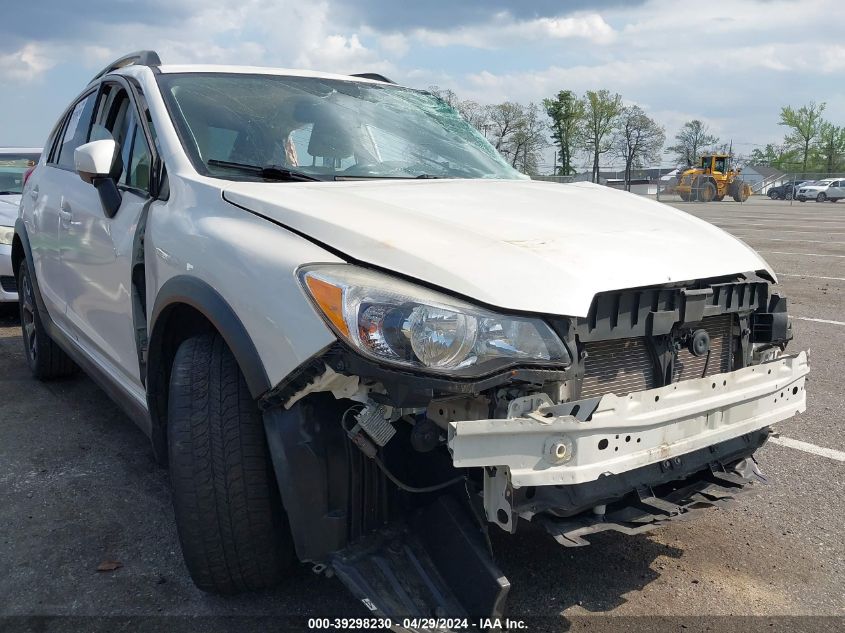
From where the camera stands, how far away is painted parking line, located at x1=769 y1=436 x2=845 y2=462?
390cm

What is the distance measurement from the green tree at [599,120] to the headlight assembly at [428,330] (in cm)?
6413

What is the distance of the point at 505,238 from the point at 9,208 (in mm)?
7132

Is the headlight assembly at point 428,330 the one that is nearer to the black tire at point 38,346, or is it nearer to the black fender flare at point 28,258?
the black fender flare at point 28,258

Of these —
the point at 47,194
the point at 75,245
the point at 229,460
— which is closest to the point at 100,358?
the point at 75,245

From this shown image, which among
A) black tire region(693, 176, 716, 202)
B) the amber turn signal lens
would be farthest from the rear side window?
black tire region(693, 176, 716, 202)

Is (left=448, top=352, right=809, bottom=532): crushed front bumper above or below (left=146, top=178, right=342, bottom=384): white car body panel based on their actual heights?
below

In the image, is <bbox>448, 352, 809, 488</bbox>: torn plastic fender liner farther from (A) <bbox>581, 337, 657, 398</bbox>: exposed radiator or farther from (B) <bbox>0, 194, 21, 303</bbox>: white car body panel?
(B) <bbox>0, 194, 21, 303</bbox>: white car body panel

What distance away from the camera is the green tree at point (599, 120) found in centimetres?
6369

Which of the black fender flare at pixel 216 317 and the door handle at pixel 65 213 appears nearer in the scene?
the black fender flare at pixel 216 317

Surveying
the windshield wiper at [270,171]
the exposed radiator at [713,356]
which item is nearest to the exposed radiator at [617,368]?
the exposed radiator at [713,356]

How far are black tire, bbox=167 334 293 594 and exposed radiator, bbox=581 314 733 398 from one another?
1.01 m

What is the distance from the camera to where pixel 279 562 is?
8.05 ft

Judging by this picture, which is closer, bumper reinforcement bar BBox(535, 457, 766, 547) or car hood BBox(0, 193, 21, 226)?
bumper reinforcement bar BBox(535, 457, 766, 547)

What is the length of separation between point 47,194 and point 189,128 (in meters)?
1.94
